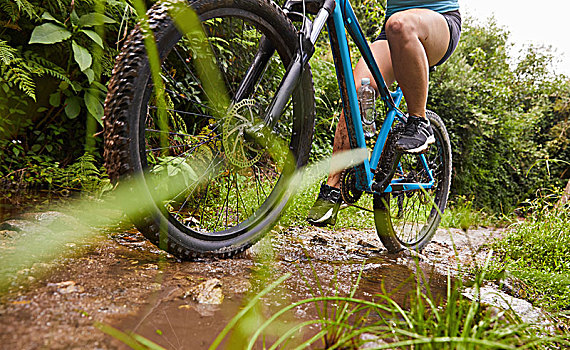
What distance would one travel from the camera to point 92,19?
2615 mm

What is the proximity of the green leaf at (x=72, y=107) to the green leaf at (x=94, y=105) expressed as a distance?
0.42 feet

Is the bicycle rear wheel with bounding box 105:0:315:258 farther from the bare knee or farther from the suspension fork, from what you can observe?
the bare knee

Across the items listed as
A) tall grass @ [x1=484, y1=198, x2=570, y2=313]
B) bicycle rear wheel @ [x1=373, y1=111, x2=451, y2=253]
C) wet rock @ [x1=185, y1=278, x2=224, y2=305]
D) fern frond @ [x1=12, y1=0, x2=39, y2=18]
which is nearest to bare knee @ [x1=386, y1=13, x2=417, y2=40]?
bicycle rear wheel @ [x1=373, y1=111, x2=451, y2=253]

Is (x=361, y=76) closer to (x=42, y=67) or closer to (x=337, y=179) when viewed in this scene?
(x=337, y=179)

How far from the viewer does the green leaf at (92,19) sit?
261cm

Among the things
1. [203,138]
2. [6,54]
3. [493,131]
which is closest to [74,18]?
[6,54]

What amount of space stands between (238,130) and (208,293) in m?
0.68

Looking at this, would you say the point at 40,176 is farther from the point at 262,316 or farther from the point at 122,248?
the point at 262,316

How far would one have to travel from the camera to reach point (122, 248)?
164 centimetres

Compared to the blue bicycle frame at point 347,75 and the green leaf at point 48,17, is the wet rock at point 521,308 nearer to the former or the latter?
the blue bicycle frame at point 347,75

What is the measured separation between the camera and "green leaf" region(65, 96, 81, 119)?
2764 mm

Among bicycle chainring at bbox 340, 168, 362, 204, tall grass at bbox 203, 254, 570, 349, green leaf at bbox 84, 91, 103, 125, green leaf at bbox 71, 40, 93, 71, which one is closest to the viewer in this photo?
tall grass at bbox 203, 254, 570, 349

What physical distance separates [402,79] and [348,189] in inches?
25.9

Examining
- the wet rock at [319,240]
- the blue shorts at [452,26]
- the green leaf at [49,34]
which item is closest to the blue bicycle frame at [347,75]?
the blue shorts at [452,26]
